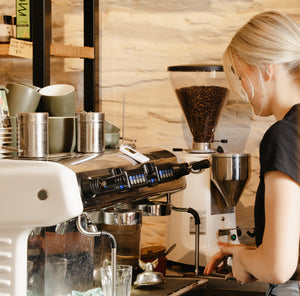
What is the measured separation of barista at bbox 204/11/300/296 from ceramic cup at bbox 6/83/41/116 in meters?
0.55

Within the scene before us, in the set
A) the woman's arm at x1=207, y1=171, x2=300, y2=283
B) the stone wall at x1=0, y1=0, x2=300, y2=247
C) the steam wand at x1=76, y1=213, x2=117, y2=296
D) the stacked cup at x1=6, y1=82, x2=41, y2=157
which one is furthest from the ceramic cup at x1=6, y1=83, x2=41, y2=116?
the stone wall at x1=0, y1=0, x2=300, y2=247

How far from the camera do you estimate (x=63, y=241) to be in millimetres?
1522

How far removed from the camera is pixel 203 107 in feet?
7.43

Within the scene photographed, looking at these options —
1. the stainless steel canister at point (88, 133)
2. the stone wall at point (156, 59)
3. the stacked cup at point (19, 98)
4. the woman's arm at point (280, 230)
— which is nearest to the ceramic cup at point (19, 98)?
the stacked cup at point (19, 98)

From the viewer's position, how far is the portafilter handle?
1114 millimetres

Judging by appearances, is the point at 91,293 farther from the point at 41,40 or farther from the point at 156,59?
the point at 156,59

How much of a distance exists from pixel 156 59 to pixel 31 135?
1.23 m

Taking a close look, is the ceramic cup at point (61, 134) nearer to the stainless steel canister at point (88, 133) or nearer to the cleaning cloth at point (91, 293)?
the stainless steel canister at point (88, 133)

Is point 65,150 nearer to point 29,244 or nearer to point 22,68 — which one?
point 29,244

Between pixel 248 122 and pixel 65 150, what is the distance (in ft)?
3.47

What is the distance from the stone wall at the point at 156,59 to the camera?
2506mm

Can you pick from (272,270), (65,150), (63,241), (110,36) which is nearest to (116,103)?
(110,36)

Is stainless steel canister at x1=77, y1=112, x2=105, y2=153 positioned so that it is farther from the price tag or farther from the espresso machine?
the price tag

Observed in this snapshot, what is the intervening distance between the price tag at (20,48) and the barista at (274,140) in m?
0.94
